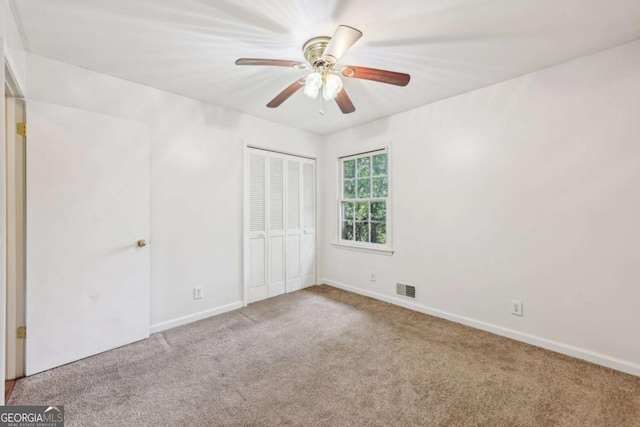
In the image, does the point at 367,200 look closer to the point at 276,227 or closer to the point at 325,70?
the point at 276,227

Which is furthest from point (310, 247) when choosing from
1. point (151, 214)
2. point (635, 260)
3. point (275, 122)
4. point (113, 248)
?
point (635, 260)

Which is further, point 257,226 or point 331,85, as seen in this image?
point 257,226

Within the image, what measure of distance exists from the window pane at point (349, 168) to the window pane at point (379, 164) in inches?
15.0

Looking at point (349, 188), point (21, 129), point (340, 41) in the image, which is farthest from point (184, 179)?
point (349, 188)

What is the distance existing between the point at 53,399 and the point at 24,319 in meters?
0.68

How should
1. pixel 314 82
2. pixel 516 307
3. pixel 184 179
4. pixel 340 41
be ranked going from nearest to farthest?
pixel 340 41, pixel 314 82, pixel 516 307, pixel 184 179

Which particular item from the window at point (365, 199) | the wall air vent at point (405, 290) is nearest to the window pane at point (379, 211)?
the window at point (365, 199)

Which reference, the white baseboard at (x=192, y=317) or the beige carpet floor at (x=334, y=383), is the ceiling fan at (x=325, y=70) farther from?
the white baseboard at (x=192, y=317)

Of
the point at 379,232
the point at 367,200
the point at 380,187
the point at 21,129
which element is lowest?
the point at 379,232

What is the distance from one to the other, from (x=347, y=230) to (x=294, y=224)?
83 cm

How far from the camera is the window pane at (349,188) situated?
411 cm

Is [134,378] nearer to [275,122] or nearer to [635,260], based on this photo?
[275,122]

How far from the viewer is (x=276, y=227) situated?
3.87m

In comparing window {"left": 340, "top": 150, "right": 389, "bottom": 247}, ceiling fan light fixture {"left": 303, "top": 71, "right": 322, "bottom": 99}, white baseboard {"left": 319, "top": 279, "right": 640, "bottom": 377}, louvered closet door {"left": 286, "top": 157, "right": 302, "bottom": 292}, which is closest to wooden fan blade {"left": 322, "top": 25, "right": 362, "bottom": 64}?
ceiling fan light fixture {"left": 303, "top": 71, "right": 322, "bottom": 99}
